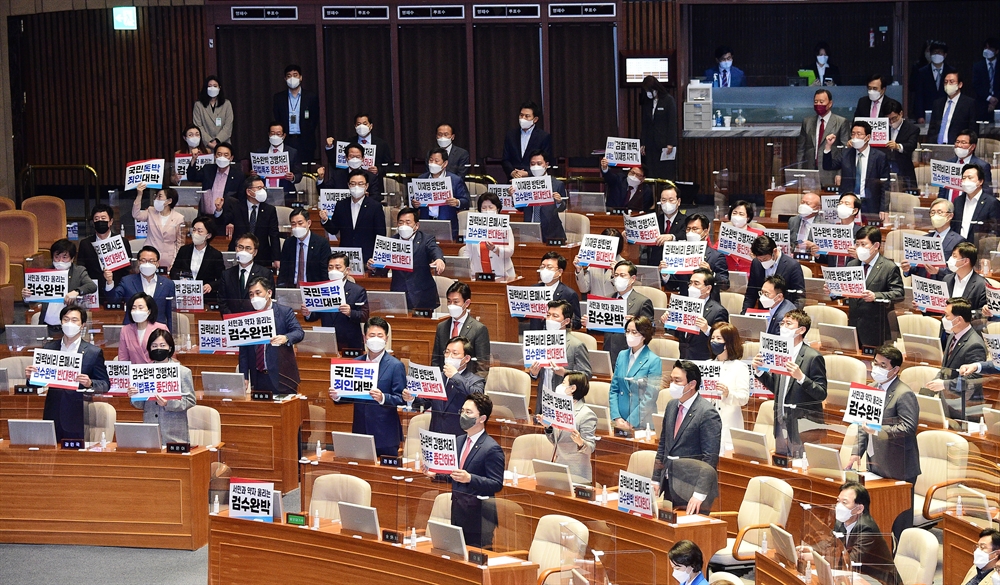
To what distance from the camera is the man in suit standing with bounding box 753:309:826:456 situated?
10.3 m

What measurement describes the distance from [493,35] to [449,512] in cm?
1149

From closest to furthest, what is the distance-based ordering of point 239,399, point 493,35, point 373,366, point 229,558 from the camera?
point 229,558 < point 373,366 < point 239,399 < point 493,35

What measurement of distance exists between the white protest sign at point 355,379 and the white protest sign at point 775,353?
291cm

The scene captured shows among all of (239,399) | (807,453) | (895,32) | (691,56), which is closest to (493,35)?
(691,56)

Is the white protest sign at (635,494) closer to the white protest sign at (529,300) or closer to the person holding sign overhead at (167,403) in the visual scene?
the white protest sign at (529,300)

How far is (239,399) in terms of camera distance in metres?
12.0

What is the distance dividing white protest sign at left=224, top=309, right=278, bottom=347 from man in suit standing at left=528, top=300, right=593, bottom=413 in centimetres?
220

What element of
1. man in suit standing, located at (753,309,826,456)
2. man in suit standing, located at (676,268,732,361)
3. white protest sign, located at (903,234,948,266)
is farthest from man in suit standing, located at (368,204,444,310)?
white protest sign, located at (903,234,948,266)

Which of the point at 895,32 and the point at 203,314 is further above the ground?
the point at 895,32

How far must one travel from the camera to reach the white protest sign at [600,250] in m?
12.9

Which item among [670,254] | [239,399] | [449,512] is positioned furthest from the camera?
[670,254]

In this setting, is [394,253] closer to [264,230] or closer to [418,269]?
[418,269]

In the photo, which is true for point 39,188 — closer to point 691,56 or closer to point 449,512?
point 691,56

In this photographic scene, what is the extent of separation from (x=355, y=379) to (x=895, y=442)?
3.98 m
